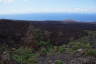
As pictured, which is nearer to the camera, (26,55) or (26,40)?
(26,55)

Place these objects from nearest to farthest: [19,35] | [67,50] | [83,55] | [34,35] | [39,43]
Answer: [83,55] → [67,50] → [39,43] → [34,35] → [19,35]

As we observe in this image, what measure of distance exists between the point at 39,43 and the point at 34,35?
0.81 meters

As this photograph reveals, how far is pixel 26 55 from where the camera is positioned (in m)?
7.77

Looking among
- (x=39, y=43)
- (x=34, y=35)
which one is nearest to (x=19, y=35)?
(x=34, y=35)

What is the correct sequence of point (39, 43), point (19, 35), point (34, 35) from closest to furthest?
point (39, 43)
point (34, 35)
point (19, 35)

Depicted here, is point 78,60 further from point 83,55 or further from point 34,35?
point 34,35

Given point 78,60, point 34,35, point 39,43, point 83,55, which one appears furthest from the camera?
point 34,35

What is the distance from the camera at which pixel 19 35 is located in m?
11.6

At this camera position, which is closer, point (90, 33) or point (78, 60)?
point (78, 60)

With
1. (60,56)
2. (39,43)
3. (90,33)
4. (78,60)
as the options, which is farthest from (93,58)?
Answer: (90,33)

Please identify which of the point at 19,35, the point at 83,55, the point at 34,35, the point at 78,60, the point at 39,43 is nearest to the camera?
the point at 78,60

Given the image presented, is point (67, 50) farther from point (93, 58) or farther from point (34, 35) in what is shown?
point (34, 35)

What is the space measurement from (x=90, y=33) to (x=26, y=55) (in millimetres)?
4918

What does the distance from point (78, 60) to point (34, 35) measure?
162 inches
